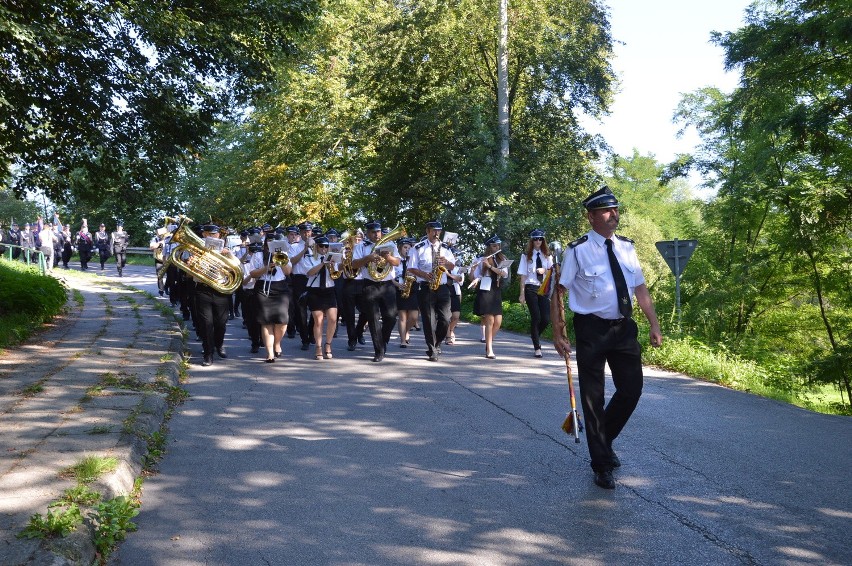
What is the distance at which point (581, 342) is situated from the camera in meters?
5.99

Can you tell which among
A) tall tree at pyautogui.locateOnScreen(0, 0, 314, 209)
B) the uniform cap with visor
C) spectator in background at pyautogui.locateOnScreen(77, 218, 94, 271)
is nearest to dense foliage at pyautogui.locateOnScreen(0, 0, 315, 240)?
tall tree at pyautogui.locateOnScreen(0, 0, 314, 209)

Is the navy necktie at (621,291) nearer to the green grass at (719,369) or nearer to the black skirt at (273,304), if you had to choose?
the green grass at (719,369)

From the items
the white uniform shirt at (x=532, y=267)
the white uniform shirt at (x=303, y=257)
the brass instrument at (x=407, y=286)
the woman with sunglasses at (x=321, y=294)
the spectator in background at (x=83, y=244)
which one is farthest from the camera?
the spectator in background at (x=83, y=244)

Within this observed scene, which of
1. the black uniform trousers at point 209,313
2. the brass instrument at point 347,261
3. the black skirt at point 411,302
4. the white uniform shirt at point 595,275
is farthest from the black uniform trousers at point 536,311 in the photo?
the white uniform shirt at point 595,275

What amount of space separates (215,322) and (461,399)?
187 inches

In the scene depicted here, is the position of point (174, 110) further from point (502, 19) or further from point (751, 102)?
point (502, 19)

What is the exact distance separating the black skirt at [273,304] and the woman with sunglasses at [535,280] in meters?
3.95

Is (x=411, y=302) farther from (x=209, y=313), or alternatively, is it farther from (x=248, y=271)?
(x=209, y=313)

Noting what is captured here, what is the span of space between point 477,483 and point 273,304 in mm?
7088

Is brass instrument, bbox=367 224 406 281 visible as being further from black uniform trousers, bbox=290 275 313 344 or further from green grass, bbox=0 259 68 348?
green grass, bbox=0 259 68 348

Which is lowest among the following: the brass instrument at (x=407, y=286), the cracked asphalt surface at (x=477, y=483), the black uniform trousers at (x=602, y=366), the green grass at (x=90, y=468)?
the cracked asphalt surface at (x=477, y=483)

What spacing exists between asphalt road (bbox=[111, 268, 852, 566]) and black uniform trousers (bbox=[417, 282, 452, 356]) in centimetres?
287

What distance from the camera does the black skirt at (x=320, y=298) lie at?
1276cm

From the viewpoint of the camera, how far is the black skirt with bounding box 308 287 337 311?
12758mm
